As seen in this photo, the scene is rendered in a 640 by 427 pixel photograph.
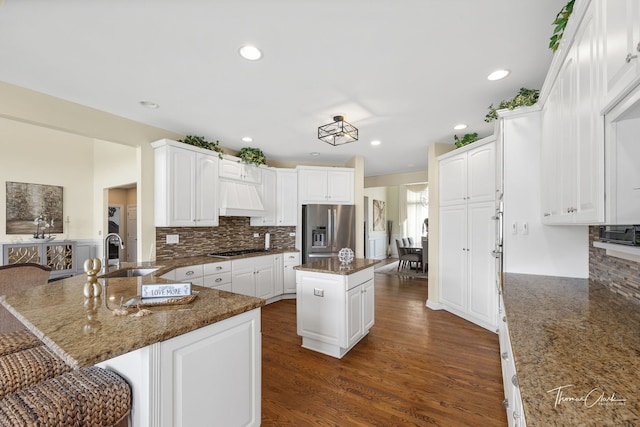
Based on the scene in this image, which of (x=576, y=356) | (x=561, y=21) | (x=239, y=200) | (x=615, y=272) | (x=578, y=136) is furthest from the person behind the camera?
(x=239, y=200)

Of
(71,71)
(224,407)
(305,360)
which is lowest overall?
(305,360)

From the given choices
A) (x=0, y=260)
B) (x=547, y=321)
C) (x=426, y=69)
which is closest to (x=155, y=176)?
(x=426, y=69)

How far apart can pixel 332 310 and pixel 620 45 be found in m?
2.48

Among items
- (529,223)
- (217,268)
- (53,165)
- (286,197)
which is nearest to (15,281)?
(217,268)

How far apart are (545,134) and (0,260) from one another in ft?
26.8

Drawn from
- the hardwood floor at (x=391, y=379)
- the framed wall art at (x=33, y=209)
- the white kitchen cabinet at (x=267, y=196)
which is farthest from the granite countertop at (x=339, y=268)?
the framed wall art at (x=33, y=209)

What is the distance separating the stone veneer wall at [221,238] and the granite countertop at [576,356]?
3706 mm

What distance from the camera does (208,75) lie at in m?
2.22

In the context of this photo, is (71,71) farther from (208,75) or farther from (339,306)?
(339,306)

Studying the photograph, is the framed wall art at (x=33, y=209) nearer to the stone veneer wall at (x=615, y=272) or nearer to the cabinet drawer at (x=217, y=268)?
the cabinet drawer at (x=217, y=268)

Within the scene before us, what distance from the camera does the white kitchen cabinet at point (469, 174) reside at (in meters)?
3.10

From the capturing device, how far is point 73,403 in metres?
0.95

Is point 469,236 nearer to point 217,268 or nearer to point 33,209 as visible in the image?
point 217,268

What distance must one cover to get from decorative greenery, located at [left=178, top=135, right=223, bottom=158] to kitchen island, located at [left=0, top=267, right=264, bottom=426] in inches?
97.6
